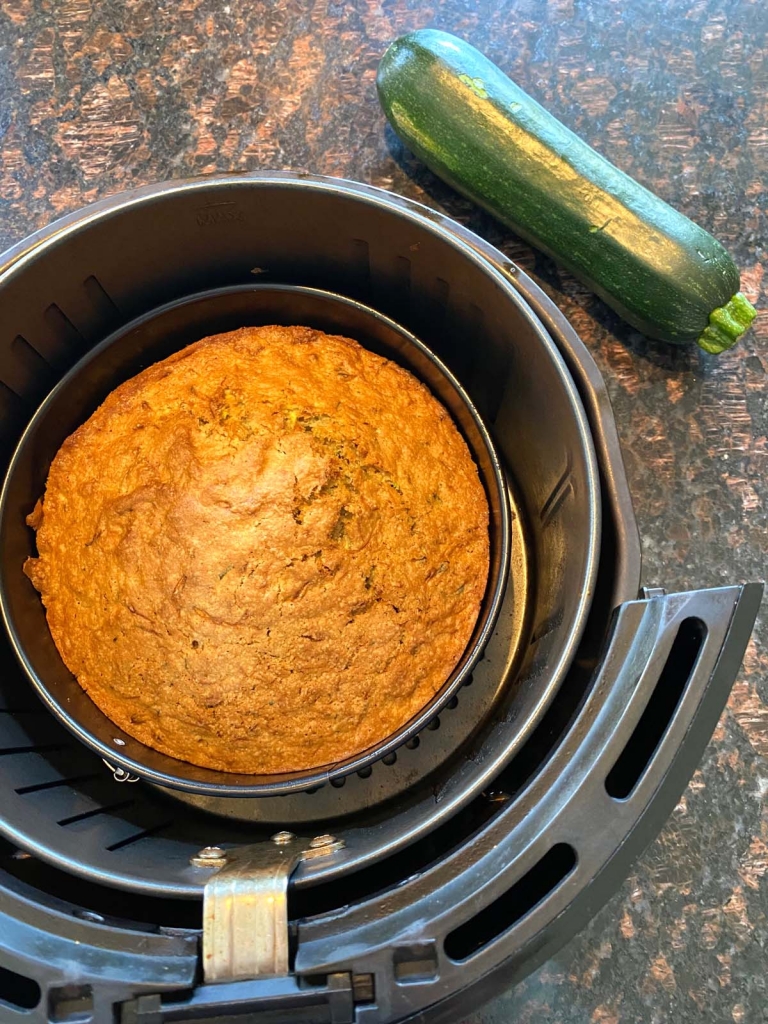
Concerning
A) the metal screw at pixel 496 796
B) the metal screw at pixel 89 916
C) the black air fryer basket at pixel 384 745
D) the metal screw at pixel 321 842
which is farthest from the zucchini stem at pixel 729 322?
the metal screw at pixel 89 916

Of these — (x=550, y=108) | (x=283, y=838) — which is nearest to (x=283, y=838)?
(x=283, y=838)

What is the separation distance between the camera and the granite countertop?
1.28m

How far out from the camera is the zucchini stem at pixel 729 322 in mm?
1200

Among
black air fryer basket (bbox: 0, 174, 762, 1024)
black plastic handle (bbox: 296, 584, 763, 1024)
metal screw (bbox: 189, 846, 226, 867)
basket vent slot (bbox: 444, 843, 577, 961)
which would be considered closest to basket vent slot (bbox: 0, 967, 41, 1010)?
black air fryer basket (bbox: 0, 174, 762, 1024)

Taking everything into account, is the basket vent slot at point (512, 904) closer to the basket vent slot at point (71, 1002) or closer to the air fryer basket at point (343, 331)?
the air fryer basket at point (343, 331)

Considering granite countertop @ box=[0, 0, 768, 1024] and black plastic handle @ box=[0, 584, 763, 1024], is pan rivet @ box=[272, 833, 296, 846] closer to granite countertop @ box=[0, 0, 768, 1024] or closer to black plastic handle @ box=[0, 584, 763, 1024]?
black plastic handle @ box=[0, 584, 763, 1024]

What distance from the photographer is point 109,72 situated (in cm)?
142

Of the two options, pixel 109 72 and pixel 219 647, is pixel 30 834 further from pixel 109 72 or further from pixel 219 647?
pixel 109 72

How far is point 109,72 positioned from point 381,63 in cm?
59

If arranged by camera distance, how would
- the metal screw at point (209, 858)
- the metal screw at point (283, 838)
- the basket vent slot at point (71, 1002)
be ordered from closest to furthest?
the basket vent slot at point (71, 1002) < the metal screw at point (209, 858) < the metal screw at point (283, 838)

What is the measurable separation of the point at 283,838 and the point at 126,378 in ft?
2.75

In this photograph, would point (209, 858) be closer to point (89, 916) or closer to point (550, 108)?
point (89, 916)

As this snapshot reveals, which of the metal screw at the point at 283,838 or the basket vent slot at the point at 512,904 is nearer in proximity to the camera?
the basket vent slot at the point at 512,904

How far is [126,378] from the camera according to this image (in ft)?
4.09
